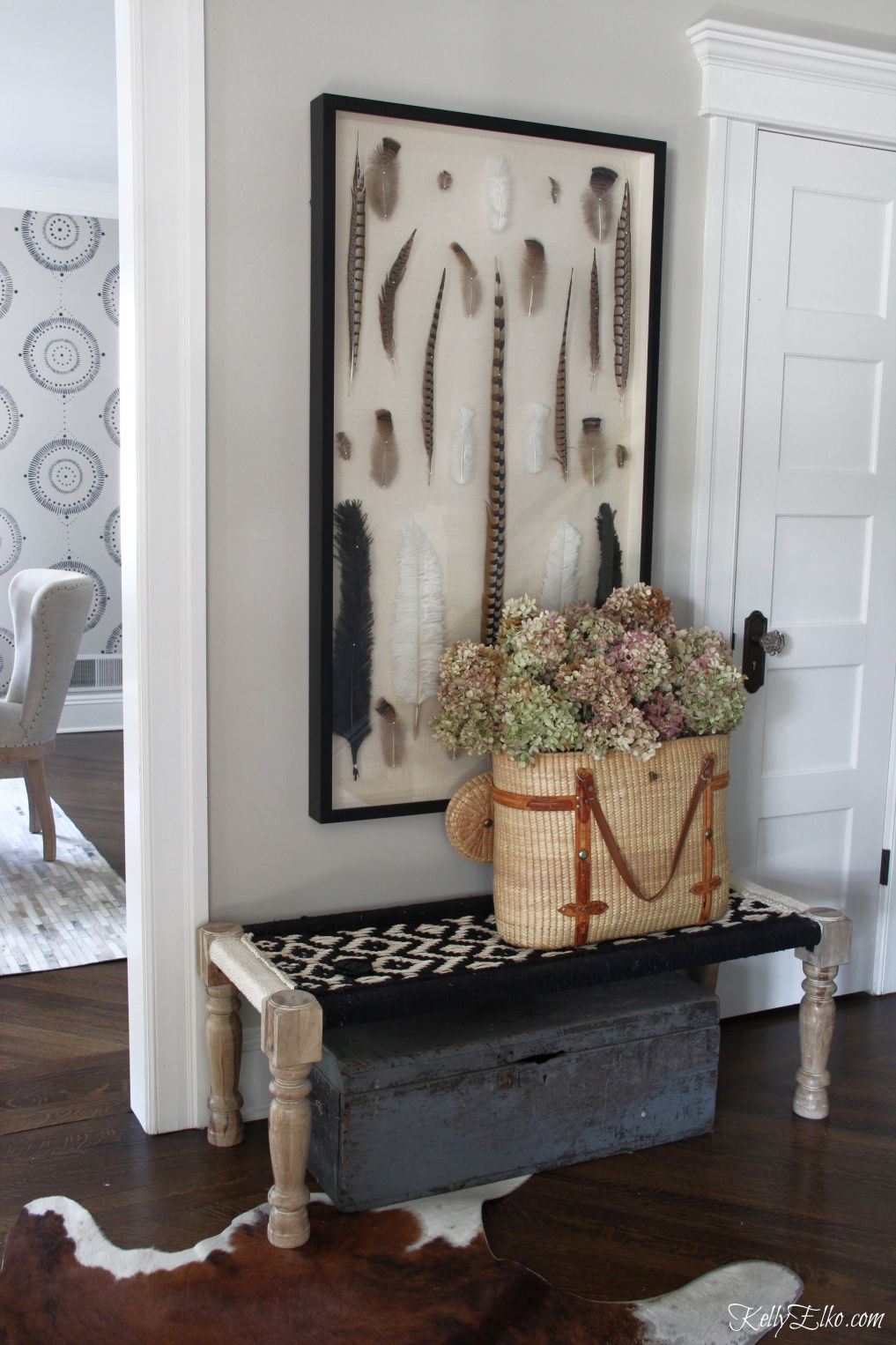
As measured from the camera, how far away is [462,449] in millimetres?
2361

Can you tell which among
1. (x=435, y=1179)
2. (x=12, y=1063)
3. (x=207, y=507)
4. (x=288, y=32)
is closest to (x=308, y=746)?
(x=207, y=507)

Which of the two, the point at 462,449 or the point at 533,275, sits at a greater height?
the point at 533,275

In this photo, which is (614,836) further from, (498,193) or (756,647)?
(498,193)

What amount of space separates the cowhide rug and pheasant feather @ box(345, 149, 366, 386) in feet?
5.00

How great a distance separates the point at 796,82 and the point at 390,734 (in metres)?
1.69

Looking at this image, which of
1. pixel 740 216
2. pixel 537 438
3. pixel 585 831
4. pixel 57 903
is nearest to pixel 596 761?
pixel 585 831

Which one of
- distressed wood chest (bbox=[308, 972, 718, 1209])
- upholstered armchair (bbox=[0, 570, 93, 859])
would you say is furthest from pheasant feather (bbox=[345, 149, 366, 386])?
upholstered armchair (bbox=[0, 570, 93, 859])

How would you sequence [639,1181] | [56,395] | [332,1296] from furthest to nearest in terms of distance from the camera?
[56,395] < [639,1181] < [332,1296]

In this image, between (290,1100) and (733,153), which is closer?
(290,1100)

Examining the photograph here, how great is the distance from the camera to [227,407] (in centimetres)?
218

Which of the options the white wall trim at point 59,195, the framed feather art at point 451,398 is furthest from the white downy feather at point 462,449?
the white wall trim at point 59,195

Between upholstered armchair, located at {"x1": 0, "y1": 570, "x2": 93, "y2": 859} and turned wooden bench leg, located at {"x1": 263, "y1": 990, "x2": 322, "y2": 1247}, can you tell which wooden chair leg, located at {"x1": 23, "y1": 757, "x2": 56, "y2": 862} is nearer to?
upholstered armchair, located at {"x1": 0, "y1": 570, "x2": 93, "y2": 859}

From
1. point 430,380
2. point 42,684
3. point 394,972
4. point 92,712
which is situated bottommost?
point 92,712

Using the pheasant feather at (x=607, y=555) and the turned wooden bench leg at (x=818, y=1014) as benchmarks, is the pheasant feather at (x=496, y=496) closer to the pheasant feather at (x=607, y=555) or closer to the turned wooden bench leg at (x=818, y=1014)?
the pheasant feather at (x=607, y=555)
